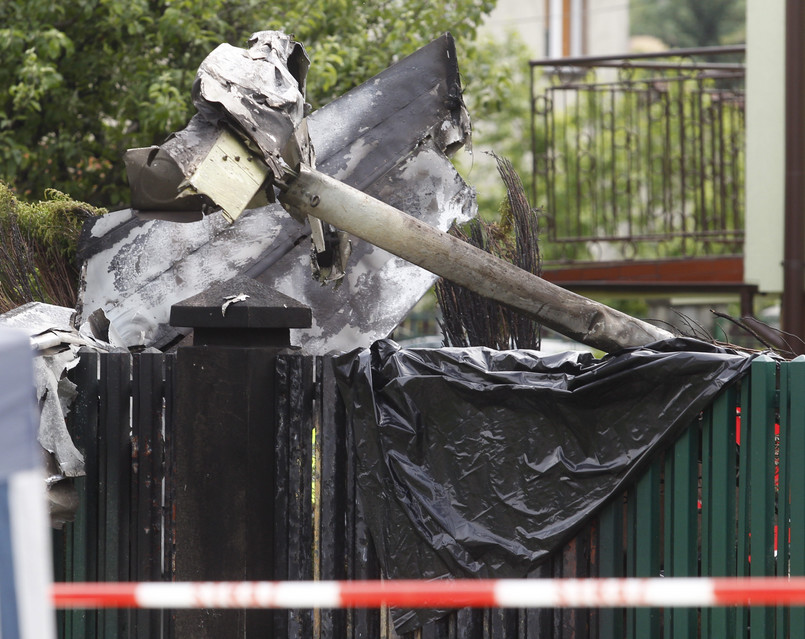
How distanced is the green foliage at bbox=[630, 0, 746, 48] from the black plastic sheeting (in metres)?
40.2

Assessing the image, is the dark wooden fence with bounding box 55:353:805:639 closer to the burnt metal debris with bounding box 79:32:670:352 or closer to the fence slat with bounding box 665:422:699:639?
the fence slat with bounding box 665:422:699:639

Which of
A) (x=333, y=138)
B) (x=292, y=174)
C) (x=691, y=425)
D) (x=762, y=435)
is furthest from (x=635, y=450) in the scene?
(x=333, y=138)

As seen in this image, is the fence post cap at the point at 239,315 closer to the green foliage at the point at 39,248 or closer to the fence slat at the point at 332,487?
the fence slat at the point at 332,487

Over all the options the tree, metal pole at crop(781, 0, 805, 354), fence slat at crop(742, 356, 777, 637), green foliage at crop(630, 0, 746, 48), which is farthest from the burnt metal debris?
green foliage at crop(630, 0, 746, 48)

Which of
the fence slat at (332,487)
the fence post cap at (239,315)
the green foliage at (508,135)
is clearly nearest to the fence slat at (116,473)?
the fence post cap at (239,315)

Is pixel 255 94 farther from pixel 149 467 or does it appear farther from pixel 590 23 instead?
pixel 590 23

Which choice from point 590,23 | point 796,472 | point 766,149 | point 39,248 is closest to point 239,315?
point 796,472

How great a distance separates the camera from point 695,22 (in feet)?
142

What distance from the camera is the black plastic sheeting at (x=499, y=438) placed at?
143 inches

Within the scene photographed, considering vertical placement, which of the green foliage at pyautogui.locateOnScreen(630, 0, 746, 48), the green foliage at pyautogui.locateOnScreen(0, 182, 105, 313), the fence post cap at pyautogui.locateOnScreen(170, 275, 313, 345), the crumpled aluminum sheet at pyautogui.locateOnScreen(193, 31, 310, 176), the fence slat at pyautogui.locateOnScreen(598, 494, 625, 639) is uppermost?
the green foliage at pyautogui.locateOnScreen(630, 0, 746, 48)

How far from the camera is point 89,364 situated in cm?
455

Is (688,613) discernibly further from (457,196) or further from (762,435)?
(457,196)

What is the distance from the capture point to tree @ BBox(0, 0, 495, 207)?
8.36 m

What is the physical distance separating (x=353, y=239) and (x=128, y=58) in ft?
Answer: 14.7
